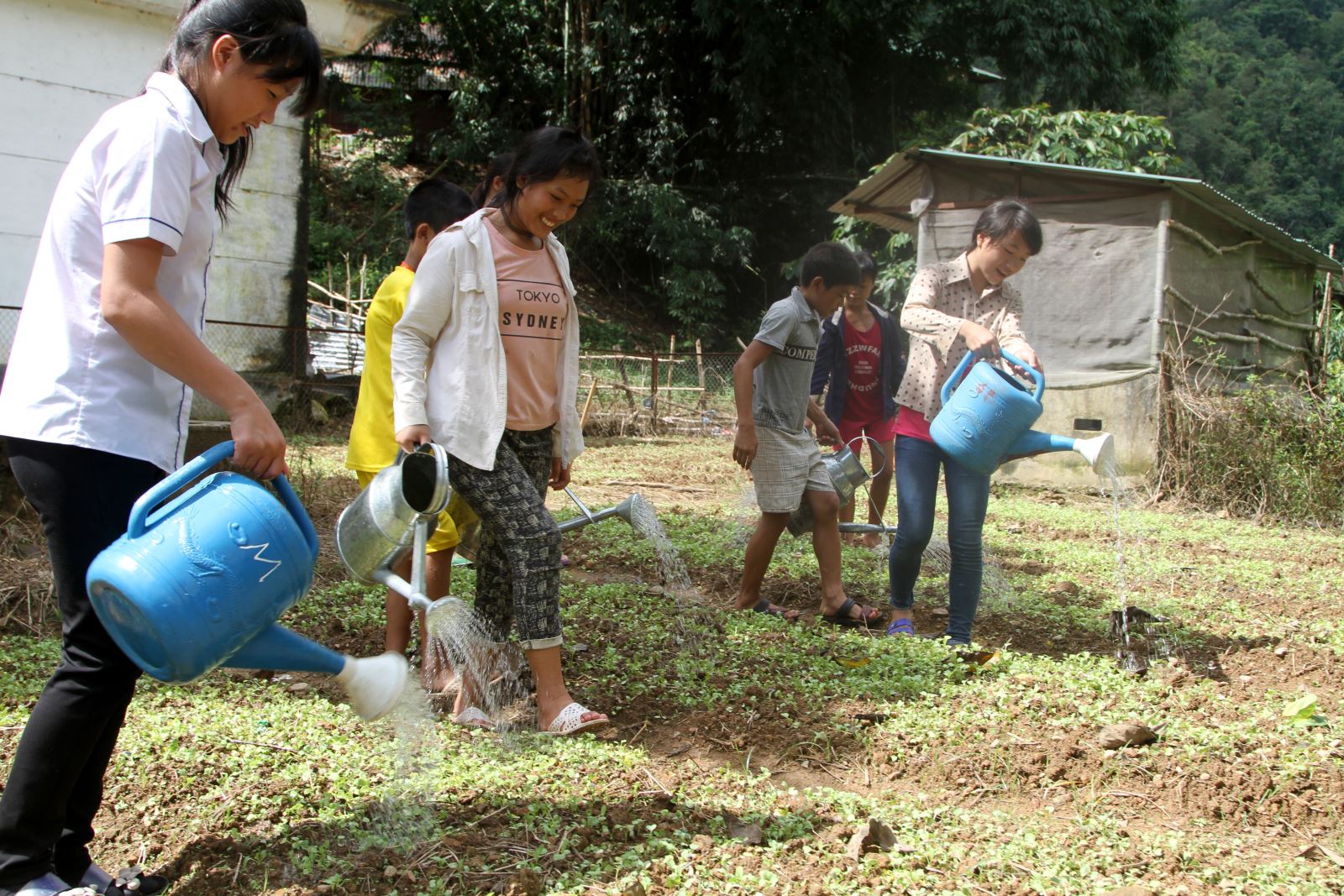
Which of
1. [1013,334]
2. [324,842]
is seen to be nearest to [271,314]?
[1013,334]

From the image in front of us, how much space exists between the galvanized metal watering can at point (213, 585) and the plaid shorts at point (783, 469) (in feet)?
7.34

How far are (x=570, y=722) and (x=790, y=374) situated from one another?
178 centimetres

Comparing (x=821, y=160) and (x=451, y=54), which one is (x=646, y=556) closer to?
(x=821, y=160)

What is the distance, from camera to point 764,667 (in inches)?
131

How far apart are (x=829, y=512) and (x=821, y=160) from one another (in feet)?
51.2

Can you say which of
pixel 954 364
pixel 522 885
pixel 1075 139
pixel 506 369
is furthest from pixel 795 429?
pixel 1075 139

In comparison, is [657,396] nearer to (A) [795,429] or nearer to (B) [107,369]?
(A) [795,429]

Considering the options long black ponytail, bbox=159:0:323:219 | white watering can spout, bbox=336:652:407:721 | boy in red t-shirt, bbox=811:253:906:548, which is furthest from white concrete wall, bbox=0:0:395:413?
white watering can spout, bbox=336:652:407:721

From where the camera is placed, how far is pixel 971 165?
28.5 feet

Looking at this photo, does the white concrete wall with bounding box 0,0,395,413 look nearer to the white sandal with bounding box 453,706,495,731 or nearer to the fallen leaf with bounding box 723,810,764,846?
the white sandal with bounding box 453,706,495,731

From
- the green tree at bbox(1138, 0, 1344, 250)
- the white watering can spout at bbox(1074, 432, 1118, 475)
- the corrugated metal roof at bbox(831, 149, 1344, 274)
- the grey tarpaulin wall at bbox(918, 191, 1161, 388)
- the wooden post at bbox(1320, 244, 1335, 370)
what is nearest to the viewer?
the white watering can spout at bbox(1074, 432, 1118, 475)

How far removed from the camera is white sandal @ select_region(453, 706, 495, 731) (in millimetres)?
2740

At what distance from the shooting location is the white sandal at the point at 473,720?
108 inches

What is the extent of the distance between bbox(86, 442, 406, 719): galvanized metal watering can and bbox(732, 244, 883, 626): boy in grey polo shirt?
217cm
